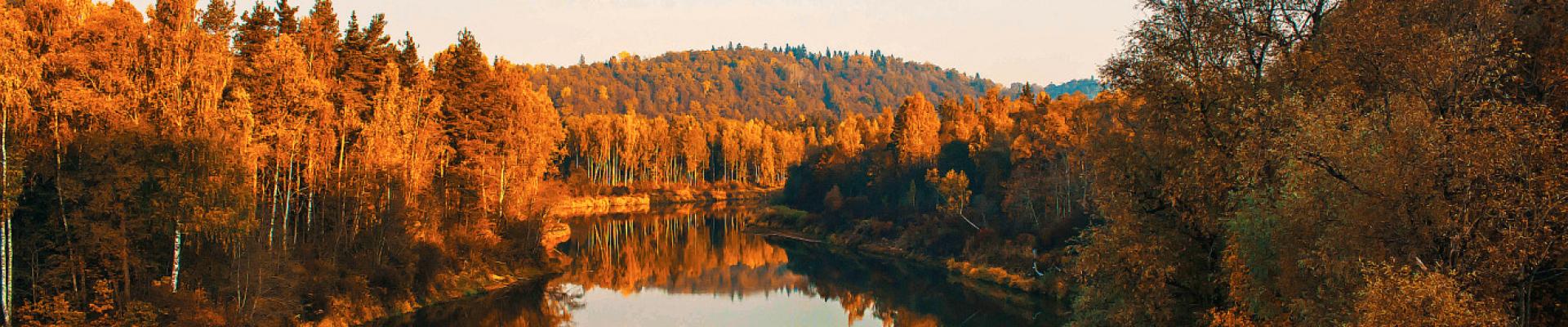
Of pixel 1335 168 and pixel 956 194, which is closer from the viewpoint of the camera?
pixel 1335 168

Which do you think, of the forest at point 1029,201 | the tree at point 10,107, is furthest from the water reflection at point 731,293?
the tree at point 10,107

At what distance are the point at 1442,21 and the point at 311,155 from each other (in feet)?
100

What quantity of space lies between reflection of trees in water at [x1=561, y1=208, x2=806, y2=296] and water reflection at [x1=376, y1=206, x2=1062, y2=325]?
0.11m

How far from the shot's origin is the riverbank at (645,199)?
85125 mm

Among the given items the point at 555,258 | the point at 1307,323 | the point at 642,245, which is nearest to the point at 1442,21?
the point at 1307,323

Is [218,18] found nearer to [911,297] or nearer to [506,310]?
[506,310]

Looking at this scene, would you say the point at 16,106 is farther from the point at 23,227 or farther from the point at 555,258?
the point at 555,258

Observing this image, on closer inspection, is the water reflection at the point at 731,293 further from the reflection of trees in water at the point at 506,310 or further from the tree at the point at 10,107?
the tree at the point at 10,107

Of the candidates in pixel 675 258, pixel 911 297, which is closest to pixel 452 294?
pixel 911 297

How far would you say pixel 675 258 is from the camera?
55.5 meters

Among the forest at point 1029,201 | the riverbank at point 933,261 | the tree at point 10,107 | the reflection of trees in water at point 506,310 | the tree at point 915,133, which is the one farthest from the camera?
the tree at point 915,133

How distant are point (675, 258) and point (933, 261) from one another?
16.6m

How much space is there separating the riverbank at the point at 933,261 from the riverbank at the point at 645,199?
17546mm

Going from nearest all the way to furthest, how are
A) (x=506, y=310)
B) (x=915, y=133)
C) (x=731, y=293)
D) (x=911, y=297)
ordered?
(x=506, y=310)
(x=911, y=297)
(x=731, y=293)
(x=915, y=133)
